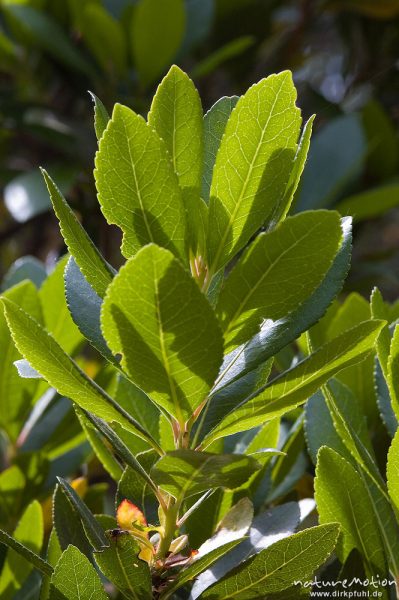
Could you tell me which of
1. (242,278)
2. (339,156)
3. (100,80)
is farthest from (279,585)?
(100,80)

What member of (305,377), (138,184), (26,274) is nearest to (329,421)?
Result: (305,377)

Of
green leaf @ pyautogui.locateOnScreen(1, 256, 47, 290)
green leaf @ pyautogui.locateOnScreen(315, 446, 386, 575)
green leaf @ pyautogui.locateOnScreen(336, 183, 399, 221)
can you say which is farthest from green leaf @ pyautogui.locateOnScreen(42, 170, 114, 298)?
green leaf @ pyautogui.locateOnScreen(336, 183, 399, 221)

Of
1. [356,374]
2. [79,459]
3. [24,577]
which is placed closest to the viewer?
[24,577]

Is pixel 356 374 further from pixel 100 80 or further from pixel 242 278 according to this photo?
pixel 100 80

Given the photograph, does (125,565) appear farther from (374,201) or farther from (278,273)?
(374,201)

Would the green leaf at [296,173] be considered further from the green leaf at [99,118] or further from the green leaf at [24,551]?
the green leaf at [24,551]
